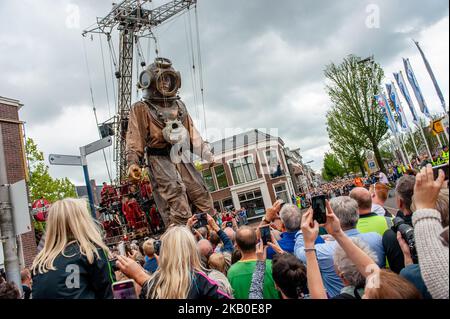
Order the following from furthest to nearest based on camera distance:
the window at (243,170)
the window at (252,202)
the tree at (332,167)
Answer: the tree at (332,167)
the window at (243,170)
the window at (252,202)

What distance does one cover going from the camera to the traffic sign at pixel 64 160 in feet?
16.5

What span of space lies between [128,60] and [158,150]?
14.5m

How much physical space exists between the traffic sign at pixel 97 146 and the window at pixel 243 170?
26.4 metres

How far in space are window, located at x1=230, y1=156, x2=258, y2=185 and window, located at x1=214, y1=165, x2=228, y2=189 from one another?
870 mm

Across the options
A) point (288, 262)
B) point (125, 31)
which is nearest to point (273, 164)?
point (125, 31)

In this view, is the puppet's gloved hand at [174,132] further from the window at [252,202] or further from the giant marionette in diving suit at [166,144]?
the window at [252,202]

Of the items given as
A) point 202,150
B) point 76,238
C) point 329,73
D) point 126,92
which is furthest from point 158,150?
point 329,73

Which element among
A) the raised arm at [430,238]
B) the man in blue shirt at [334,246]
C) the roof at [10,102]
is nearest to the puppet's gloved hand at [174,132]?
the man in blue shirt at [334,246]

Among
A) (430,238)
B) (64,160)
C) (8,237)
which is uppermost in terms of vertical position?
(64,160)

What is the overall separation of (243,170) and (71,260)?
3008 centimetres

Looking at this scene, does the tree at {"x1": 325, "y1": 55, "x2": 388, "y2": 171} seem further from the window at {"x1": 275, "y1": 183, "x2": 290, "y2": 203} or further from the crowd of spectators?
the crowd of spectators

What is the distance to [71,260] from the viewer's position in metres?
1.82

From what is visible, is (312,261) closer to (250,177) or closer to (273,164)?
(250,177)

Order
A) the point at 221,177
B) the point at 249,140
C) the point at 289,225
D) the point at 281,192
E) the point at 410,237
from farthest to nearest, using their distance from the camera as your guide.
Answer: the point at 249,140 → the point at 221,177 → the point at 281,192 → the point at 289,225 → the point at 410,237
